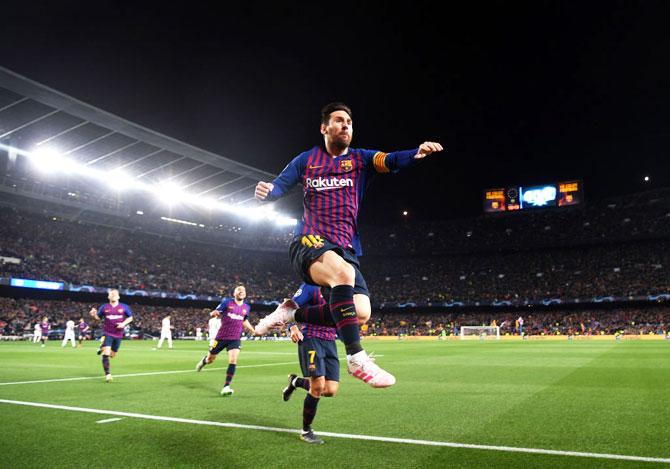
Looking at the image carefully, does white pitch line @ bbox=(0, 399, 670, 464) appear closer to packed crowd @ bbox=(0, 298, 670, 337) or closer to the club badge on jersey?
the club badge on jersey

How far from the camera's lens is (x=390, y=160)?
461 centimetres

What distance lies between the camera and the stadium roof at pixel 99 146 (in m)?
33.0

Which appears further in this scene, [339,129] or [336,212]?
[339,129]

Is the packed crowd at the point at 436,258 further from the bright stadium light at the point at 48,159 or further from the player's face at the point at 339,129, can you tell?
the player's face at the point at 339,129

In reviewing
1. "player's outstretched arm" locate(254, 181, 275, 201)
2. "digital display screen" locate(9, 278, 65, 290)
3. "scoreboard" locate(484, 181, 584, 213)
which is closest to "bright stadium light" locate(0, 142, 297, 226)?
"digital display screen" locate(9, 278, 65, 290)

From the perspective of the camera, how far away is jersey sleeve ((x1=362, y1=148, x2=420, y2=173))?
178 inches

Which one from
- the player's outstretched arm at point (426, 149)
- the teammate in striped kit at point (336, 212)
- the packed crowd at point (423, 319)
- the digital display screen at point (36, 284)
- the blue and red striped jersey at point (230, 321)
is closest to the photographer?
the teammate in striped kit at point (336, 212)

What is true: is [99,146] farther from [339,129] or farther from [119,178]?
[339,129]

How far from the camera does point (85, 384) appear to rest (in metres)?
11.9

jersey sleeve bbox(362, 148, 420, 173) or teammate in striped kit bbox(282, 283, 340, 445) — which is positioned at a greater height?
jersey sleeve bbox(362, 148, 420, 173)

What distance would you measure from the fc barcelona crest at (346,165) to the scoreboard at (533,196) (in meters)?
53.6

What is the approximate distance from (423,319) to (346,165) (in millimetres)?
63613

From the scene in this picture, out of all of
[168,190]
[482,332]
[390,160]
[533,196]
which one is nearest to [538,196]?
[533,196]

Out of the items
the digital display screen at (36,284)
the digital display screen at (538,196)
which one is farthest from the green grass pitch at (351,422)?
the digital display screen at (538,196)
